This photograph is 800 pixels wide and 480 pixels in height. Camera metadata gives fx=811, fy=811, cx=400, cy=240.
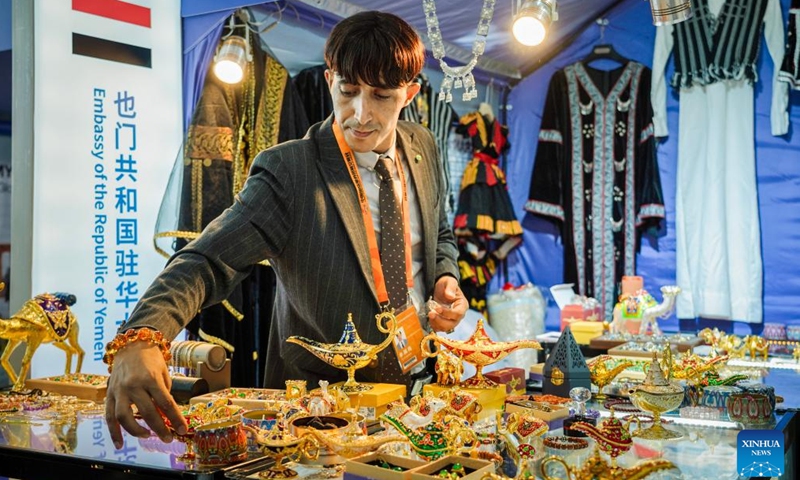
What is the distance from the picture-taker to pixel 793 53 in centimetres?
471

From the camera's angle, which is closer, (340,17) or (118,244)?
(118,244)

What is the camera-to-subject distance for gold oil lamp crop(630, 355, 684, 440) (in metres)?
1.63

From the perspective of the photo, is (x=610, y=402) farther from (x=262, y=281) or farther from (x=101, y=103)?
(x=101, y=103)

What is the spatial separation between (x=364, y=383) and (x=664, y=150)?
13.1 ft

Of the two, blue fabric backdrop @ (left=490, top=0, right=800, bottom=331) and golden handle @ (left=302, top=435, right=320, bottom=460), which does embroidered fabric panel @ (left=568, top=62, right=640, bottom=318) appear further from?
golden handle @ (left=302, top=435, right=320, bottom=460)

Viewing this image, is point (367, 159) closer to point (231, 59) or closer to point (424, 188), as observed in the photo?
point (424, 188)

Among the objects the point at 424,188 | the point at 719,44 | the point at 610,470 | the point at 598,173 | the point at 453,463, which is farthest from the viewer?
the point at 598,173

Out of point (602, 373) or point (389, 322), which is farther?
point (602, 373)

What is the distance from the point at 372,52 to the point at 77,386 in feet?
3.76

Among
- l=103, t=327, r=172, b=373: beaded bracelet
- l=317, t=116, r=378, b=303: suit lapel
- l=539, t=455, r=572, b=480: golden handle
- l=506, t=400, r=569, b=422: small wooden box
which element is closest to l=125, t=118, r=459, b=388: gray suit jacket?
l=317, t=116, r=378, b=303: suit lapel

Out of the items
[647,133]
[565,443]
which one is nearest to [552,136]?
[647,133]

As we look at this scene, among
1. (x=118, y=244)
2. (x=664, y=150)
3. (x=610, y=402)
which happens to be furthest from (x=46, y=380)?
(x=664, y=150)

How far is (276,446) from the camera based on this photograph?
4.40 feet

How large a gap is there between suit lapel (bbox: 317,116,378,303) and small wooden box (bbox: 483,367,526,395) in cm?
35
